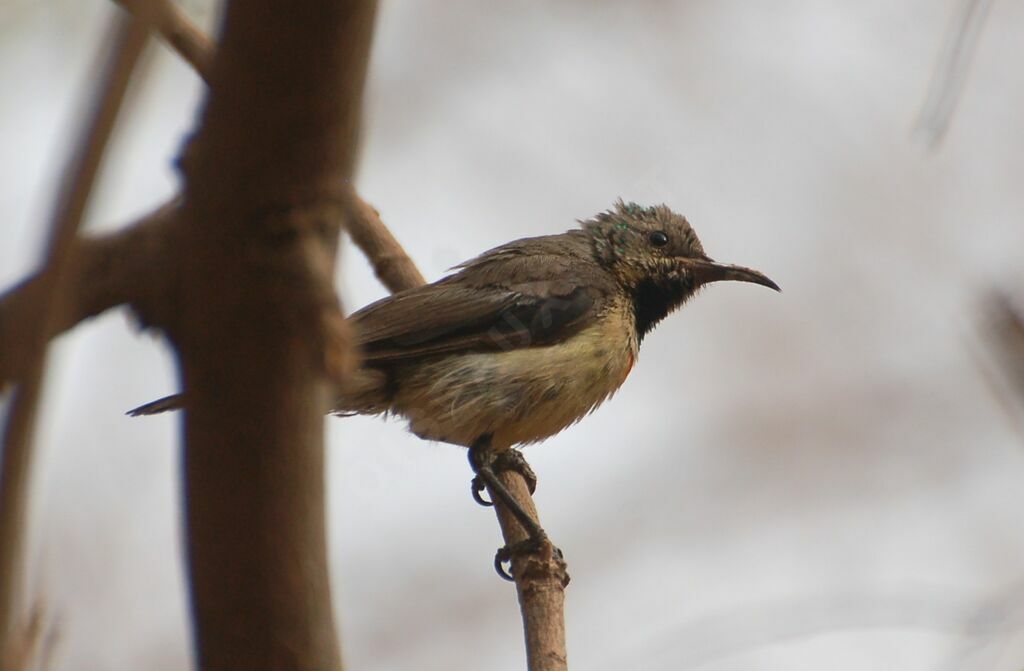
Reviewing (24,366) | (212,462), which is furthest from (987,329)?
(24,366)

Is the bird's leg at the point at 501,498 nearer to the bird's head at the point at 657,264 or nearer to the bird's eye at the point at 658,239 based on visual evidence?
the bird's head at the point at 657,264

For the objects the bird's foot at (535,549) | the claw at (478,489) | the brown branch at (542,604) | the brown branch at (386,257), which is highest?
the brown branch at (386,257)

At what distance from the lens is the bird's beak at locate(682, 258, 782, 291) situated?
6.01m

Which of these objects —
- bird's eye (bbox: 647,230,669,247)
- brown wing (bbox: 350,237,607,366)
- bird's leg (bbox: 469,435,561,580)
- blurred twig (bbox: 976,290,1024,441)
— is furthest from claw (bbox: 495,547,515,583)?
blurred twig (bbox: 976,290,1024,441)

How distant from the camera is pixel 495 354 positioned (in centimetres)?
538

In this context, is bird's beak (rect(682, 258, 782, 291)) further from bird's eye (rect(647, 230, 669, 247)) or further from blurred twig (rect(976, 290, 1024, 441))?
blurred twig (rect(976, 290, 1024, 441))

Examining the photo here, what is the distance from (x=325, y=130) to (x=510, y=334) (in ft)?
12.8

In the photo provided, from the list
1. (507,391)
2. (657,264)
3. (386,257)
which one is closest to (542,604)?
(507,391)

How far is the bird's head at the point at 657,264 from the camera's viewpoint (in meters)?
5.98

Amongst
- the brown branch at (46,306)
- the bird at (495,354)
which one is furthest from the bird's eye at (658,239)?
the brown branch at (46,306)

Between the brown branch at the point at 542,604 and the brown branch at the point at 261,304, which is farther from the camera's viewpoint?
the brown branch at the point at 542,604

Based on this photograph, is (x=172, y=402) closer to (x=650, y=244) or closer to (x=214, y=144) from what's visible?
(x=650, y=244)

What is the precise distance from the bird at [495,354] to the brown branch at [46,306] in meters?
3.82

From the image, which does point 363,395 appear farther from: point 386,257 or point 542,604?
point 542,604
